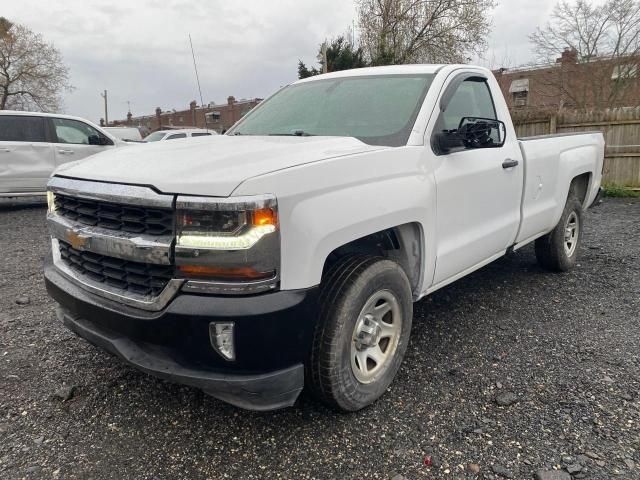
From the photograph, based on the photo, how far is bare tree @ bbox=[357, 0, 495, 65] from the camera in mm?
23969

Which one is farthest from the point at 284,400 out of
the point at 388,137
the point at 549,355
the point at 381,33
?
the point at 381,33

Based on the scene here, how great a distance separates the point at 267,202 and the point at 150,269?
62 centimetres

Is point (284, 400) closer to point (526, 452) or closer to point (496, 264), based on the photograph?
point (526, 452)

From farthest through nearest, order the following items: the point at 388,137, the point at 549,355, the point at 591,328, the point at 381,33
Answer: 1. the point at 381,33
2. the point at 591,328
3. the point at 549,355
4. the point at 388,137

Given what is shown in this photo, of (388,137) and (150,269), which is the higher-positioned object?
(388,137)

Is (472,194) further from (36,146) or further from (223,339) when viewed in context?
(36,146)

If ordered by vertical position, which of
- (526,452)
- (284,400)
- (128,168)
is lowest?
(526,452)

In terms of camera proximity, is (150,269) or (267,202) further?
(150,269)

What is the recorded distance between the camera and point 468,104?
3664 millimetres

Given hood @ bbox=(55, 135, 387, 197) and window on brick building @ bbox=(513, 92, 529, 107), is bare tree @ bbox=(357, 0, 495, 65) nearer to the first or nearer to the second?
window on brick building @ bbox=(513, 92, 529, 107)

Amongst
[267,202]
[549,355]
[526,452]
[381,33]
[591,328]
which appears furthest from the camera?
[381,33]

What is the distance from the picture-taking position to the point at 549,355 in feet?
10.7

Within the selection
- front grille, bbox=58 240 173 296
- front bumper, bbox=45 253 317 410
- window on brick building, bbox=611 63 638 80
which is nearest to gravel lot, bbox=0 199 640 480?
front bumper, bbox=45 253 317 410

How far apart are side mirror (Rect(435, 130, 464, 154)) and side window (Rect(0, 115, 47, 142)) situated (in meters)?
8.94
